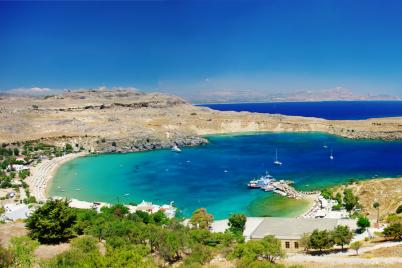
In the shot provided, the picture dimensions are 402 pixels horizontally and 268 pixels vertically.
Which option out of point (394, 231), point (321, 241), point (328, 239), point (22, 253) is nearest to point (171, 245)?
point (22, 253)

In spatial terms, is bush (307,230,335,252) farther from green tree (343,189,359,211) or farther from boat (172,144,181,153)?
boat (172,144,181,153)

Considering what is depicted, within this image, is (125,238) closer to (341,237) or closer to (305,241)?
(305,241)

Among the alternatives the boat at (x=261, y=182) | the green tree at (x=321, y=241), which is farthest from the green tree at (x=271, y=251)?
the boat at (x=261, y=182)

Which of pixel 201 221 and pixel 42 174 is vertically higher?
pixel 42 174

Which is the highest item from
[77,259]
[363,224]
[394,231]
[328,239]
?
[77,259]

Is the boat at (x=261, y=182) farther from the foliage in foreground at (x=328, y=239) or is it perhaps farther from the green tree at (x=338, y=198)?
the foliage in foreground at (x=328, y=239)

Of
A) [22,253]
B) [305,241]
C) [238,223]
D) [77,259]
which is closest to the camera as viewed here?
[77,259]

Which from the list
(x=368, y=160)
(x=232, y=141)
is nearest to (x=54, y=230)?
(x=368, y=160)
